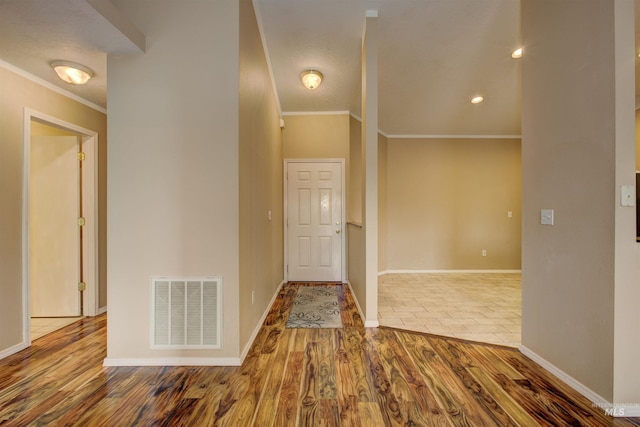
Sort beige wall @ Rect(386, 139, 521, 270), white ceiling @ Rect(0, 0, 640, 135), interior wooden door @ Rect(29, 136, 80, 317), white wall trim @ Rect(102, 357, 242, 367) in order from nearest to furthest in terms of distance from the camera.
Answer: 1. white ceiling @ Rect(0, 0, 640, 135)
2. white wall trim @ Rect(102, 357, 242, 367)
3. interior wooden door @ Rect(29, 136, 80, 317)
4. beige wall @ Rect(386, 139, 521, 270)

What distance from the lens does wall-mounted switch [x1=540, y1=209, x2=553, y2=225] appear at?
1898mm

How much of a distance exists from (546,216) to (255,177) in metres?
2.36

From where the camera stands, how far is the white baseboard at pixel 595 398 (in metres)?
1.47

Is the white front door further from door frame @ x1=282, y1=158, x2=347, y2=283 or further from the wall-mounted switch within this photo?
the wall-mounted switch

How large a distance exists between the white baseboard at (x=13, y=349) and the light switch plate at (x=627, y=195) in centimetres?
434

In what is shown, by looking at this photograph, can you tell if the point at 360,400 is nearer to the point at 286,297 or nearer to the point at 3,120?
the point at 286,297

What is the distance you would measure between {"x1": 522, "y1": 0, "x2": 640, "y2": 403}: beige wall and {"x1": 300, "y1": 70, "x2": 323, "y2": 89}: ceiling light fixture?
2.08m

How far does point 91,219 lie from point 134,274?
5.07 ft

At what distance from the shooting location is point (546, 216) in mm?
1931

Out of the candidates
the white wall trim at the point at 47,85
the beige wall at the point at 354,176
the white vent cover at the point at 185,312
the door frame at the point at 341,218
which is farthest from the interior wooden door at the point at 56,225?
the beige wall at the point at 354,176

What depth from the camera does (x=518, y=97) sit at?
4.08 m

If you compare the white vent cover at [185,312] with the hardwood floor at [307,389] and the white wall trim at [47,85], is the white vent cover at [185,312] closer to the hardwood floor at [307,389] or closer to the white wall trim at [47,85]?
the hardwood floor at [307,389]

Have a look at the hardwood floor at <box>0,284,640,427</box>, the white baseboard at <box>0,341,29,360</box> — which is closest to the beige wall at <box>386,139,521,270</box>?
the hardwood floor at <box>0,284,640,427</box>

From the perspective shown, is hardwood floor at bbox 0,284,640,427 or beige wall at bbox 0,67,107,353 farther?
beige wall at bbox 0,67,107,353
